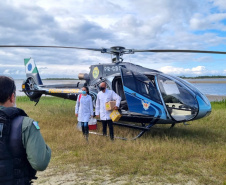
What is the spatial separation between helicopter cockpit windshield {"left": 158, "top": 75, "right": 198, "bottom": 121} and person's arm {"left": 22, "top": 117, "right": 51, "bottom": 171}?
4.97 metres

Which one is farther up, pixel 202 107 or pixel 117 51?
pixel 117 51

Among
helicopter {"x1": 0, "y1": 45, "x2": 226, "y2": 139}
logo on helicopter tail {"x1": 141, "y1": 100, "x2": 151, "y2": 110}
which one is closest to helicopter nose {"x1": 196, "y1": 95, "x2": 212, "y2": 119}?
helicopter {"x1": 0, "y1": 45, "x2": 226, "y2": 139}

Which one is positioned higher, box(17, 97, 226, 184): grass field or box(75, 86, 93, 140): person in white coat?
box(75, 86, 93, 140): person in white coat

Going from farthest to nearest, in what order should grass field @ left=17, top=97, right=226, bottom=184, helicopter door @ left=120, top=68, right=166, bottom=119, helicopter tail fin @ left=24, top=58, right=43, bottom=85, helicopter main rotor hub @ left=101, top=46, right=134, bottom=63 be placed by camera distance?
helicopter tail fin @ left=24, top=58, right=43, bottom=85 → helicopter main rotor hub @ left=101, top=46, right=134, bottom=63 → helicopter door @ left=120, top=68, right=166, bottom=119 → grass field @ left=17, top=97, right=226, bottom=184

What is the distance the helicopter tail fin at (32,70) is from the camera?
11.3m

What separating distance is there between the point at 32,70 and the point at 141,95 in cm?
689

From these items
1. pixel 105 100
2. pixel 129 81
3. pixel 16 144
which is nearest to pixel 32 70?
pixel 105 100

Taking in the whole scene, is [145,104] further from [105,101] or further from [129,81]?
[105,101]

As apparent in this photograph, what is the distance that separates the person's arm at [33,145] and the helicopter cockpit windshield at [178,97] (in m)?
4.97

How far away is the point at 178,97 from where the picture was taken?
639 centimetres

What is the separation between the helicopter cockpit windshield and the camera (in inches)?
242

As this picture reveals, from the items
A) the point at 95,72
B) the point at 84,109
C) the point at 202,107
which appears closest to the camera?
the point at 202,107

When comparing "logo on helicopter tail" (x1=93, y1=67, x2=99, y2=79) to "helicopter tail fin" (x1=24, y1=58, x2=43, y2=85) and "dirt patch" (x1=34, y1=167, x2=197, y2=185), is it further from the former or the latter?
"dirt patch" (x1=34, y1=167, x2=197, y2=185)

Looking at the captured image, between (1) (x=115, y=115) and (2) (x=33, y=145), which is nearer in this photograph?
(2) (x=33, y=145)
